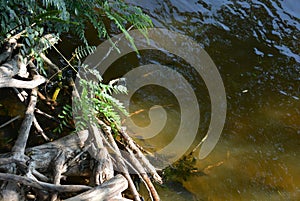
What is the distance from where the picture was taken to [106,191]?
91.8 inches

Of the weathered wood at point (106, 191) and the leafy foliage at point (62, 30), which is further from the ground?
the leafy foliage at point (62, 30)

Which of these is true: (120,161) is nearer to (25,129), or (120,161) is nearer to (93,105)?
(93,105)

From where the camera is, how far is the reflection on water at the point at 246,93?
3.31 metres

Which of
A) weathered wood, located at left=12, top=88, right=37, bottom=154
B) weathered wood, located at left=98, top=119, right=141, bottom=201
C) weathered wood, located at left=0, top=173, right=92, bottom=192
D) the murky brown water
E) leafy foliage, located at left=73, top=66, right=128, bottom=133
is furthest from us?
the murky brown water

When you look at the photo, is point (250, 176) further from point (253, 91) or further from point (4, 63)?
point (4, 63)

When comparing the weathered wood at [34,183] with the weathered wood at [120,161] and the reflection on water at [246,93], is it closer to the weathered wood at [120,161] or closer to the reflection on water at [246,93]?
the weathered wood at [120,161]

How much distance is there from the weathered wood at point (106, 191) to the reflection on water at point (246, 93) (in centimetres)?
79

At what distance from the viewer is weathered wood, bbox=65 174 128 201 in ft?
7.33

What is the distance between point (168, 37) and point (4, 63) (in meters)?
2.30

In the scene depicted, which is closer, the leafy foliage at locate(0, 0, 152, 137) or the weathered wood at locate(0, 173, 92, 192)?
the weathered wood at locate(0, 173, 92, 192)

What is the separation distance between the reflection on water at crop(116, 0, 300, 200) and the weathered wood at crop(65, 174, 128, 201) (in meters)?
0.79

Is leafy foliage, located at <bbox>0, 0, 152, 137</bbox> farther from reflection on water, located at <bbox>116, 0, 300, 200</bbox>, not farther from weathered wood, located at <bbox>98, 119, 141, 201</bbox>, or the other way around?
reflection on water, located at <bbox>116, 0, 300, 200</bbox>

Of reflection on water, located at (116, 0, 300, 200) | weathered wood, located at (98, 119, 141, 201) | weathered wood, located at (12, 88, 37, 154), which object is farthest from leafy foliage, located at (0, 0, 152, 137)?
reflection on water, located at (116, 0, 300, 200)

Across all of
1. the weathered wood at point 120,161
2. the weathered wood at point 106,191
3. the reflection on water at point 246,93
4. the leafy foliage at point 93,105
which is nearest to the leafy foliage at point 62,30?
the leafy foliage at point 93,105
